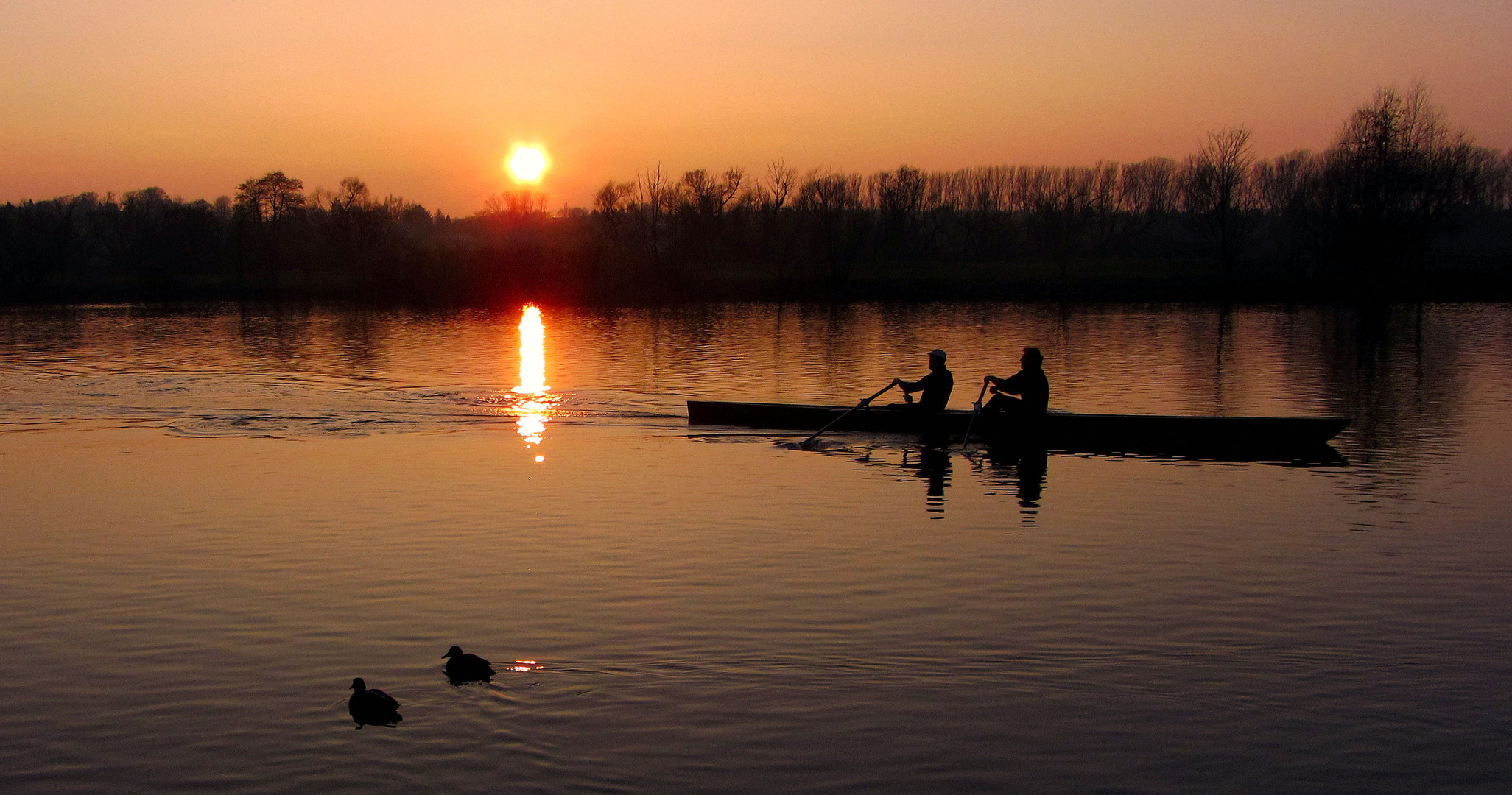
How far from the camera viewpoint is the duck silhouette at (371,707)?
6727mm

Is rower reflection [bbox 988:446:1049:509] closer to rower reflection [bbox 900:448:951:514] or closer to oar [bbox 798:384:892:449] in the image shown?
rower reflection [bbox 900:448:951:514]

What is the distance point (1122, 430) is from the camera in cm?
1708

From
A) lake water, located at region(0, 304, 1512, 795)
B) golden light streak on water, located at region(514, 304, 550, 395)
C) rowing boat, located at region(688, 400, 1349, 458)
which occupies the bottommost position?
lake water, located at region(0, 304, 1512, 795)

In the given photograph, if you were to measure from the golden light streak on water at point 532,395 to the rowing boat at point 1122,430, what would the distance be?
453cm

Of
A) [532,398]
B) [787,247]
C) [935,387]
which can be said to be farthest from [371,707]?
[787,247]

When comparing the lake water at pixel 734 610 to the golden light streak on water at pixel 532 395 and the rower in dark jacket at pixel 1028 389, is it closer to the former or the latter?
the golden light streak on water at pixel 532 395

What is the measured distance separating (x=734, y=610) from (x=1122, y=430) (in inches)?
385

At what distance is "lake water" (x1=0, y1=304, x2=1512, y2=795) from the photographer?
642 cm

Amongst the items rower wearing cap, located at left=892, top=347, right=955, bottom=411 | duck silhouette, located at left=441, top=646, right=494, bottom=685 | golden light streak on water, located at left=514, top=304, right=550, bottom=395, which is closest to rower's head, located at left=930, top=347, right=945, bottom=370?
rower wearing cap, located at left=892, top=347, right=955, bottom=411

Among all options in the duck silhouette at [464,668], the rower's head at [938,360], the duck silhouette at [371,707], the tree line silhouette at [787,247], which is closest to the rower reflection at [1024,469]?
the rower's head at [938,360]

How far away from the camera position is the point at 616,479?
15008 mm

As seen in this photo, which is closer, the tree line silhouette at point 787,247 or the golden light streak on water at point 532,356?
the golden light streak on water at point 532,356

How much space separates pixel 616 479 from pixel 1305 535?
309 inches

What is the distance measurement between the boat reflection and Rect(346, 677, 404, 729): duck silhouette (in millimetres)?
9834
